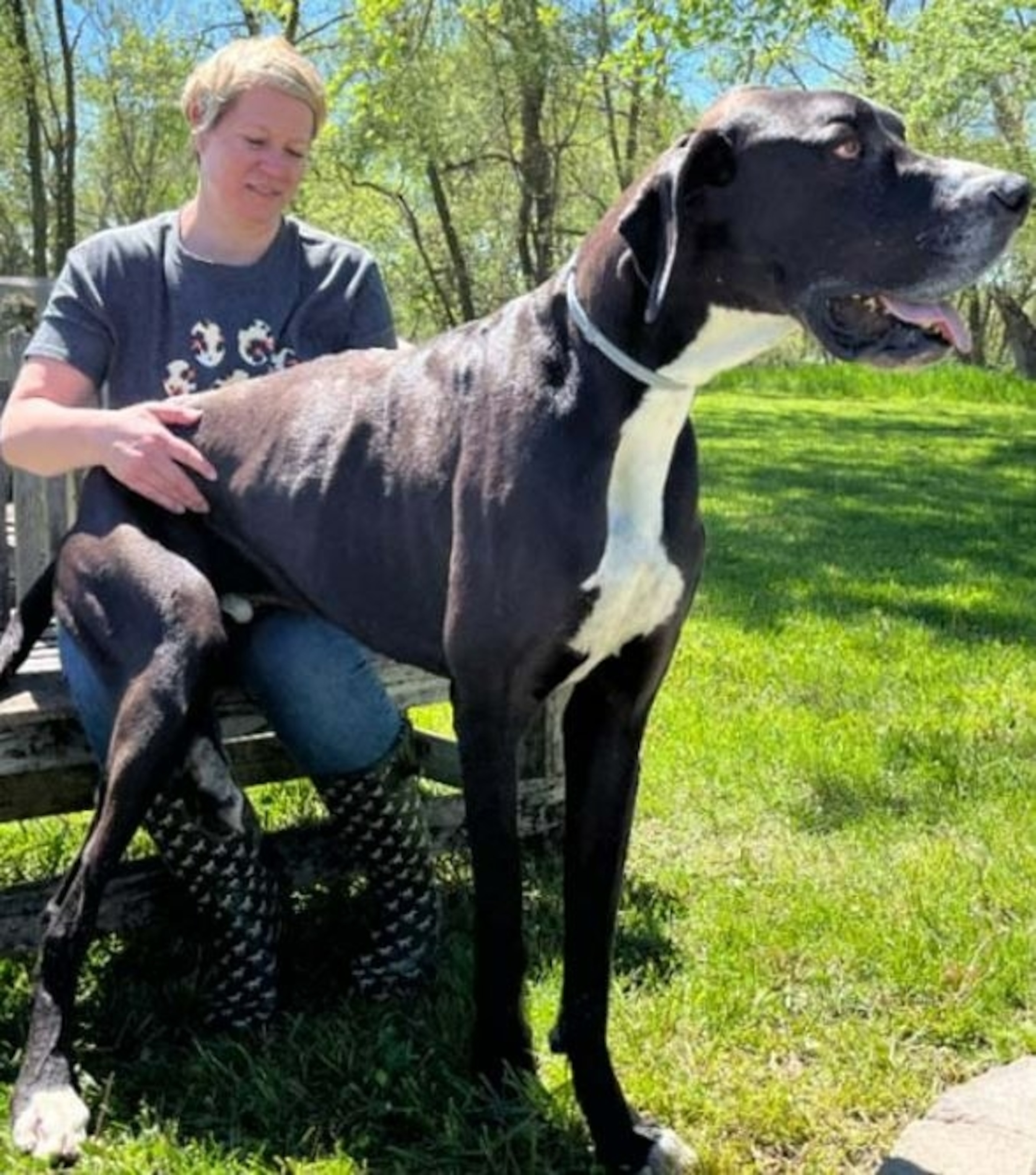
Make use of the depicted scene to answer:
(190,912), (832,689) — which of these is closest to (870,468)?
(832,689)

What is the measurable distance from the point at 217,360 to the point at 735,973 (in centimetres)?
156

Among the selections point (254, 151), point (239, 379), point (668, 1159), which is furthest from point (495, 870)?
point (254, 151)

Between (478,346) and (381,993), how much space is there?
51.4 inches

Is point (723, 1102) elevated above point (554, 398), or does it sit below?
below

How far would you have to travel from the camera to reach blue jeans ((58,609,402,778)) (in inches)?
108

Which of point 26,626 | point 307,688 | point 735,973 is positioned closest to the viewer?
point 307,688

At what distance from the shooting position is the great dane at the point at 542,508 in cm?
199

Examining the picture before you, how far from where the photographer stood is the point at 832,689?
5121 mm

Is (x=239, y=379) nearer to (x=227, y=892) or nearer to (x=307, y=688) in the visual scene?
(x=307, y=688)

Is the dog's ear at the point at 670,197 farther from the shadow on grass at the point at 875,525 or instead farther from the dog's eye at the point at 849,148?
the shadow on grass at the point at 875,525

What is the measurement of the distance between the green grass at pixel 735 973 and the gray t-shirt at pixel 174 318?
1.18m

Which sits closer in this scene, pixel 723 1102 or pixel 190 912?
pixel 723 1102

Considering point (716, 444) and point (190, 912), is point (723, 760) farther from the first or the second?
point (716, 444)

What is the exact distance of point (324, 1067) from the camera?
267cm
